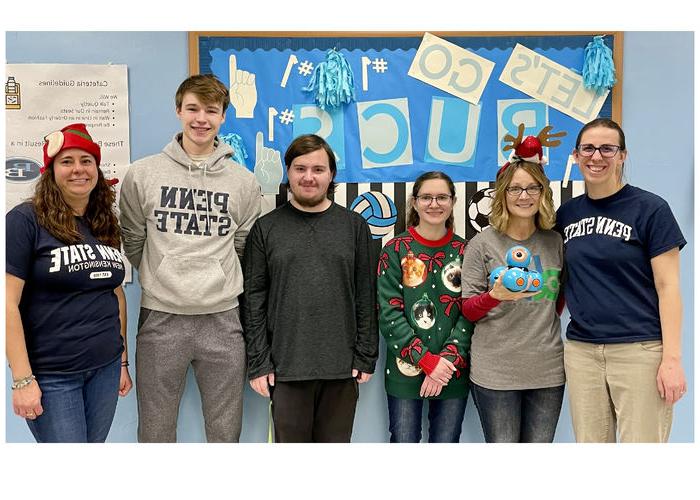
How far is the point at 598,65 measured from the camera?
2217 millimetres

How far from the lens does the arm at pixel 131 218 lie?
1.91m

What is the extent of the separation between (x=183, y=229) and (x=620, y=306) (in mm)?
1481

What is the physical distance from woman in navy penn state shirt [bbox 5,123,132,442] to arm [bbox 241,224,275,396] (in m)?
0.44

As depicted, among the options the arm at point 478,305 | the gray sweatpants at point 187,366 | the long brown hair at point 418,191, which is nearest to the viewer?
the arm at point 478,305

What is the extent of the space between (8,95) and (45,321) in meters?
1.13

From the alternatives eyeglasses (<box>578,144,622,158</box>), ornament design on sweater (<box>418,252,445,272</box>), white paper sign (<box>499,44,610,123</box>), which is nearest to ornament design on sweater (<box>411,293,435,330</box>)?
ornament design on sweater (<box>418,252,445,272</box>)

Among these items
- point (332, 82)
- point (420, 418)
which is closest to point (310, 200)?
point (332, 82)

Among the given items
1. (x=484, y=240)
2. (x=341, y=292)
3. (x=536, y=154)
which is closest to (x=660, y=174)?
(x=536, y=154)

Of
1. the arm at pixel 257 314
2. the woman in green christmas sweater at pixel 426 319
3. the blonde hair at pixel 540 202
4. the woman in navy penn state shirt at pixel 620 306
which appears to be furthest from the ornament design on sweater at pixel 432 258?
the arm at pixel 257 314

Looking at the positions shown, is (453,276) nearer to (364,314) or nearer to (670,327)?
(364,314)

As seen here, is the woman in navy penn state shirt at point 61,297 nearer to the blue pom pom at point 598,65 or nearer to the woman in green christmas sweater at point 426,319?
the woman in green christmas sweater at point 426,319

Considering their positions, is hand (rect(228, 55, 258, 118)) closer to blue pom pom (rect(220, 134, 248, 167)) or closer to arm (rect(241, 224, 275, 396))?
blue pom pom (rect(220, 134, 248, 167))

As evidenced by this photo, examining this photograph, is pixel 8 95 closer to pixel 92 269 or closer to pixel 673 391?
pixel 92 269

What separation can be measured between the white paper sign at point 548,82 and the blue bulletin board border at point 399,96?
0.03 meters
